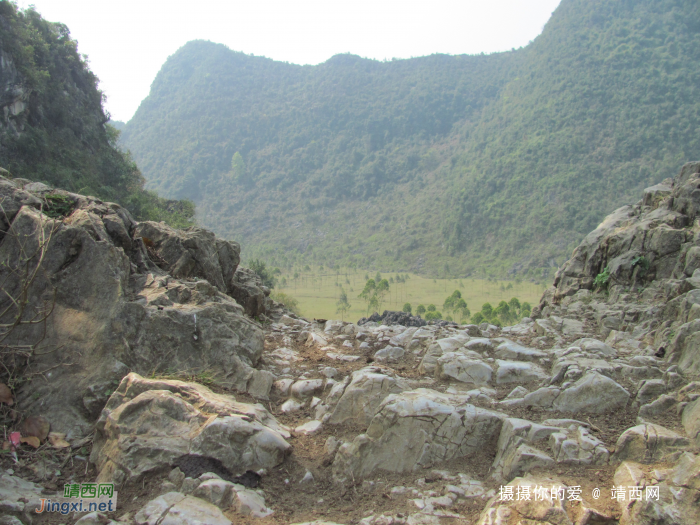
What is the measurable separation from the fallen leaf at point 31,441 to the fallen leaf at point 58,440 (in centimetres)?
11

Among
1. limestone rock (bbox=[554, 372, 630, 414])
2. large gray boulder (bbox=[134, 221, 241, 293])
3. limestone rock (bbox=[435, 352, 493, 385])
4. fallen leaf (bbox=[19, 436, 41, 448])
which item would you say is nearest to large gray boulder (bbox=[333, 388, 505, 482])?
limestone rock (bbox=[554, 372, 630, 414])

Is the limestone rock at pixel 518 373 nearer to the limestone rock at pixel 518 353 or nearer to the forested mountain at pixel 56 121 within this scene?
the limestone rock at pixel 518 353

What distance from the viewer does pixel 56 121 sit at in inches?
1145

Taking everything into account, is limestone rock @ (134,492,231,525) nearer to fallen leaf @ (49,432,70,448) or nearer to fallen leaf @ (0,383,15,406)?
Answer: fallen leaf @ (49,432,70,448)

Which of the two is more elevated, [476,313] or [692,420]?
[692,420]

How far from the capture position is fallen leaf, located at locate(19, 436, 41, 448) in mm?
4188

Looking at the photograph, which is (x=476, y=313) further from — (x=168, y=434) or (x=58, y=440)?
(x=58, y=440)

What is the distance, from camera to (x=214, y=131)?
12962cm

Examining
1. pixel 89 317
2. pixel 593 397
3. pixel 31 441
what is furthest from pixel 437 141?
pixel 31 441

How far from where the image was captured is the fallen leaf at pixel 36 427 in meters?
4.30

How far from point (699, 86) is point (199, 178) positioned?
4491 inches

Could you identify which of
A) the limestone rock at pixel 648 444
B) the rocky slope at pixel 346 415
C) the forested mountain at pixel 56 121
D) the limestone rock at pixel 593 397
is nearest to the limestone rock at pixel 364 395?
the rocky slope at pixel 346 415

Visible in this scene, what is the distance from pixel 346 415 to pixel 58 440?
307 centimetres

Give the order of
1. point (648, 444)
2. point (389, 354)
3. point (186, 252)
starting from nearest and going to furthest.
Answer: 1. point (648, 444)
2. point (389, 354)
3. point (186, 252)
